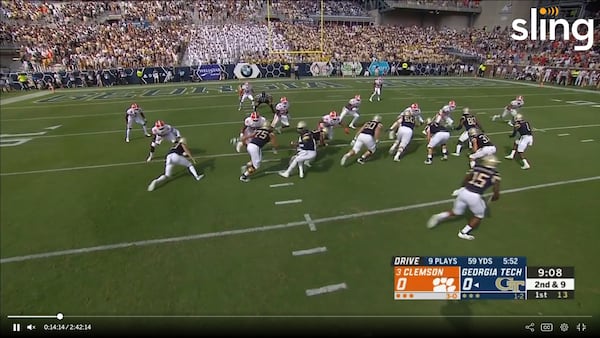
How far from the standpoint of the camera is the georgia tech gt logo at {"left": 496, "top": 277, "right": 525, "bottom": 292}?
182 inches

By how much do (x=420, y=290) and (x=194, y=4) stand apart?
149 ft

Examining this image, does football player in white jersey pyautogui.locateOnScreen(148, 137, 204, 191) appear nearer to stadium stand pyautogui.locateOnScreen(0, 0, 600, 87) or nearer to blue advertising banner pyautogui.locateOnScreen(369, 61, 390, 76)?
stadium stand pyautogui.locateOnScreen(0, 0, 600, 87)

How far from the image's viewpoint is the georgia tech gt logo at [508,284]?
4.61 m

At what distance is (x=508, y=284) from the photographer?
15.2 feet

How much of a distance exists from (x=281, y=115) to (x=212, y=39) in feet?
90.9

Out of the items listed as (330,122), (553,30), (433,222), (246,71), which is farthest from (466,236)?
(553,30)

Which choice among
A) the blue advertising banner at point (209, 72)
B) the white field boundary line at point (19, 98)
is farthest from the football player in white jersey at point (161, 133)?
the blue advertising banner at point (209, 72)

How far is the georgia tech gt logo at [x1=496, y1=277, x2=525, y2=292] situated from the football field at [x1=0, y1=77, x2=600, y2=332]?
0.62ft

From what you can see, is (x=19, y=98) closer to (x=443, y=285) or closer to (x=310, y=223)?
(x=310, y=223)

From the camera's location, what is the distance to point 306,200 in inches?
289

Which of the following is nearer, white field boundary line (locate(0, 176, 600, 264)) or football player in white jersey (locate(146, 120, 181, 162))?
white field boundary line (locate(0, 176, 600, 264))

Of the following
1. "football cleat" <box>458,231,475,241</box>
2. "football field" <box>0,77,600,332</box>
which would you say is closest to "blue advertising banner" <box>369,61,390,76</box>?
"football field" <box>0,77,600,332</box>

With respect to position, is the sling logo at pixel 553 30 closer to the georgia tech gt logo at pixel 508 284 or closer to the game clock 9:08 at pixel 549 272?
the game clock 9:08 at pixel 549 272

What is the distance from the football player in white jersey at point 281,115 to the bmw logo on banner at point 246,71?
65.6ft
